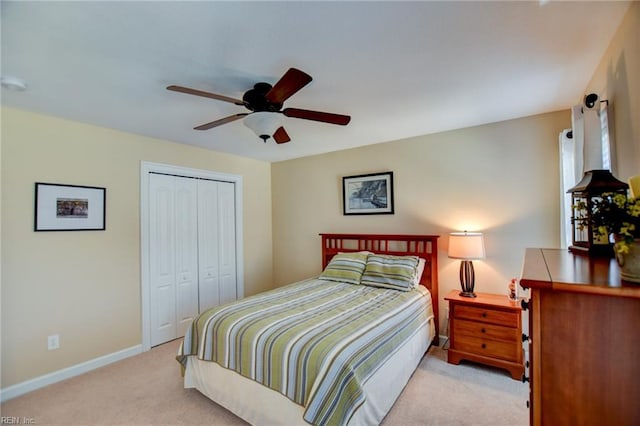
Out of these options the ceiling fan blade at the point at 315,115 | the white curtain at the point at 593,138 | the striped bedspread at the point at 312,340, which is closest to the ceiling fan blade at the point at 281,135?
the ceiling fan blade at the point at 315,115

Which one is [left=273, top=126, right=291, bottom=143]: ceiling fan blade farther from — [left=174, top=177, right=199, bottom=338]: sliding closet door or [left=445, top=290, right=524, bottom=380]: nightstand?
[left=445, top=290, right=524, bottom=380]: nightstand

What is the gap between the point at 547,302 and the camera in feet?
3.06

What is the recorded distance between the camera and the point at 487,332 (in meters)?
2.69

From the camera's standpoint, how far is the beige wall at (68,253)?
2479 mm

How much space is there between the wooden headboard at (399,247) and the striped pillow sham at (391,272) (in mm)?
229

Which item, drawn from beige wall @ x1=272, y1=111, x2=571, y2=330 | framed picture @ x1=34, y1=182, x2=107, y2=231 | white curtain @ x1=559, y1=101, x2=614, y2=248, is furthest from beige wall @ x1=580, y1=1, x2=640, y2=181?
framed picture @ x1=34, y1=182, x2=107, y2=231

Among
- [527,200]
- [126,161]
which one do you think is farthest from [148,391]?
[527,200]

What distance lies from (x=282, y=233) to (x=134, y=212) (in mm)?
2122

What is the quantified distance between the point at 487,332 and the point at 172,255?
3495 mm

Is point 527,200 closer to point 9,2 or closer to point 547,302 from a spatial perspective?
point 547,302

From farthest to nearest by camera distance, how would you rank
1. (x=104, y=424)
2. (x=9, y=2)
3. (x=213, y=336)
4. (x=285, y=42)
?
Result: (x=213, y=336)
(x=104, y=424)
(x=285, y=42)
(x=9, y=2)

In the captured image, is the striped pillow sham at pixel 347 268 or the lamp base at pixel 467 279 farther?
the striped pillow sham at pixel 347 268

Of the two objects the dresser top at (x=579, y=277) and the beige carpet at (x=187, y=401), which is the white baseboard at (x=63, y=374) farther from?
the dresser top at (x=579, y=277)

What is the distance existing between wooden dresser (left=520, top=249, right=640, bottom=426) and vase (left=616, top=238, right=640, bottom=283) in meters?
0.03
